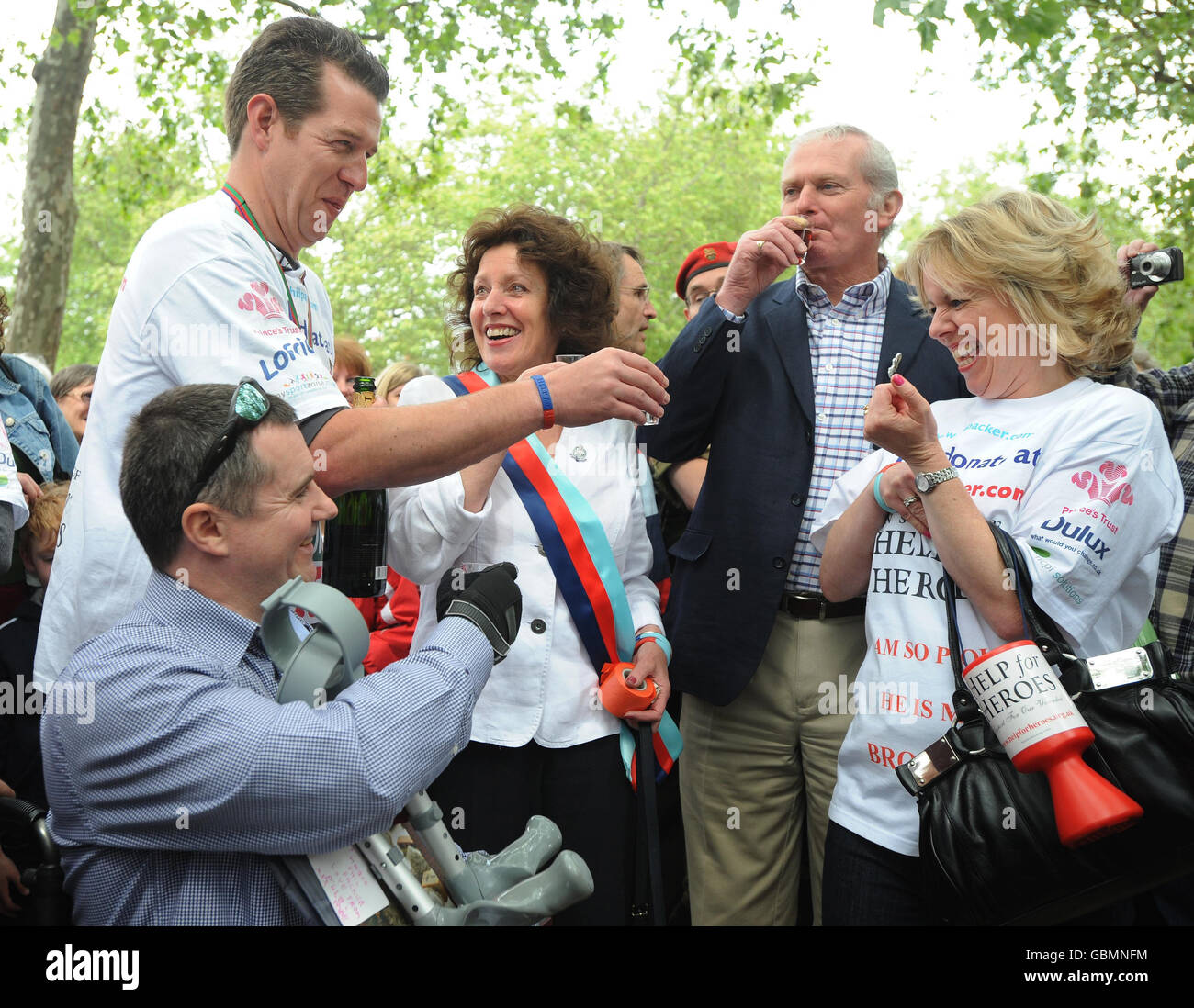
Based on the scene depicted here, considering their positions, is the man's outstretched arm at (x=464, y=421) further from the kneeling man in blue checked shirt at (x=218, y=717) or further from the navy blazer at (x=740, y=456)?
the navy blazer at (x=740, y=456)

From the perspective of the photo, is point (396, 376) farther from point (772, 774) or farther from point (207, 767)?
point (207, 767)

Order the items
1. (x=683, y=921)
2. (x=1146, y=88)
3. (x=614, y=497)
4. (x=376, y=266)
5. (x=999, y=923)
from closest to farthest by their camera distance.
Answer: (x=999, y=923) < (x=614, y=497) < (x=683, y=921) < (x=1146, y=88) < (x=376, y=266)

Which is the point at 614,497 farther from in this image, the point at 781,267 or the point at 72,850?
the point at 72,850

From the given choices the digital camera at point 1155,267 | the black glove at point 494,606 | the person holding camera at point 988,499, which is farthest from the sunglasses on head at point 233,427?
the digital camera at point 1155,267

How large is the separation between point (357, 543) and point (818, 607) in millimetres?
1382

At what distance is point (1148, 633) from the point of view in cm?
326

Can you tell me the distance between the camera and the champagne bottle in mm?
3150

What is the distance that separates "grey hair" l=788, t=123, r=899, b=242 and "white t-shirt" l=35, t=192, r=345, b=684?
6.45ft

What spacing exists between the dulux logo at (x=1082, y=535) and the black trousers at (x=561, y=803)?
1359 mm

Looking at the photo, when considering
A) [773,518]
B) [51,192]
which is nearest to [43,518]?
[773,518]

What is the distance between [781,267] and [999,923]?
75.5 inches

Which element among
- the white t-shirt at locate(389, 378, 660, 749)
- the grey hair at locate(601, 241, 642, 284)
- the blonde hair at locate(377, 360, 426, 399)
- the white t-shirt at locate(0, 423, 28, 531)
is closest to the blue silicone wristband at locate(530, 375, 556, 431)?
the white t-shirt at locate(389, 378, 660, 749)

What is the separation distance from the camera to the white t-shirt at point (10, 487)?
2740mm

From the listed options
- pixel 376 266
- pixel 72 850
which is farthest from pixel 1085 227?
pixel 376 266
